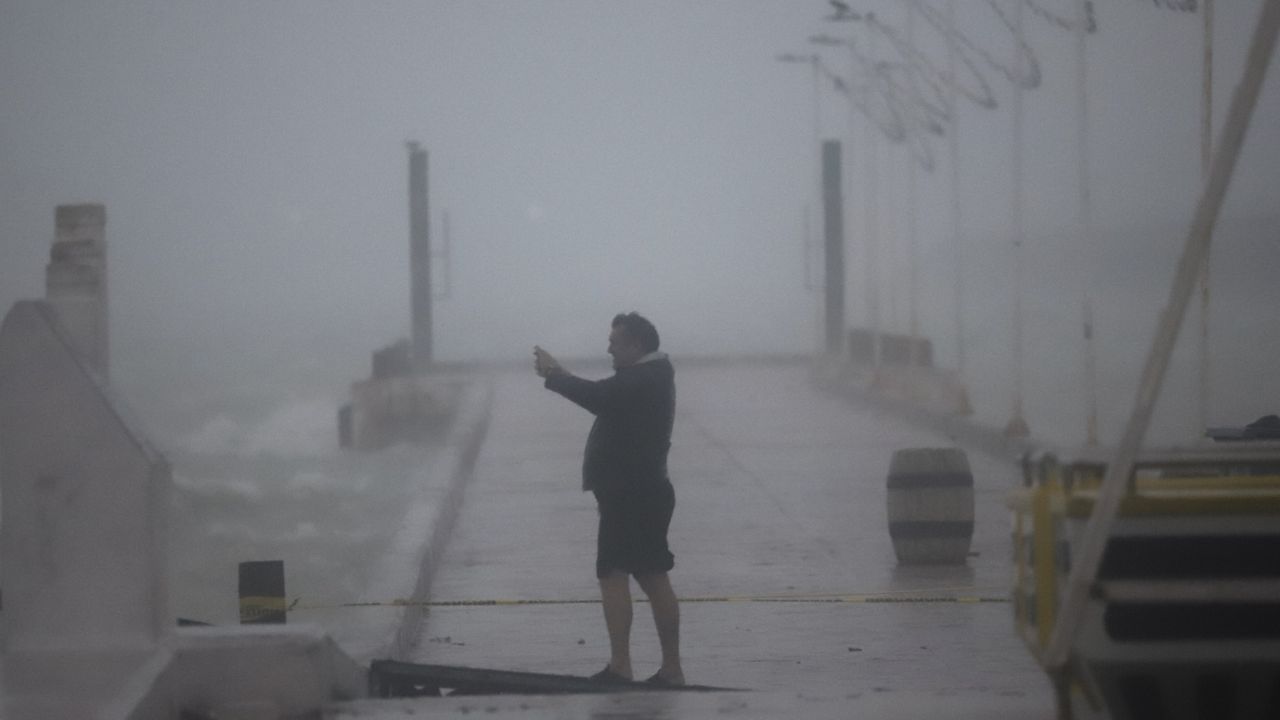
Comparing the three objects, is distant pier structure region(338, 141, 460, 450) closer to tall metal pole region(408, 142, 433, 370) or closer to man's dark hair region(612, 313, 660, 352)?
tall metal pole region(408, 142, 433, 370)

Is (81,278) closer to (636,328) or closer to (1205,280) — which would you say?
(636,328)

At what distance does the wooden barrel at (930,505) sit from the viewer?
14703 mm

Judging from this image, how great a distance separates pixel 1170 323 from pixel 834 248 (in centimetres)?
5026

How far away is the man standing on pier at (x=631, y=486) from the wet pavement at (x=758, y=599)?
722 millimetres

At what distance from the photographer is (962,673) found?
10.3m

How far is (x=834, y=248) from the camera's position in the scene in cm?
5584

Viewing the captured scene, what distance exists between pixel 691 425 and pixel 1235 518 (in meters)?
28.3

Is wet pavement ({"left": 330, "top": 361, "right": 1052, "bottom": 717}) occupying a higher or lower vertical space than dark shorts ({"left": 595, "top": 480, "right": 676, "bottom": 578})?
lower

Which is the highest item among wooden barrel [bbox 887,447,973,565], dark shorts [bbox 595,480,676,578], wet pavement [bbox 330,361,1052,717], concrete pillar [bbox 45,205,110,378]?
concrete pillar [bbox 45,205,110,378]

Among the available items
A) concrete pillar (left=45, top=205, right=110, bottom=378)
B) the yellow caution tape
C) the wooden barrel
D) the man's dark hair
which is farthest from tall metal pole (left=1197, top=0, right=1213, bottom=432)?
concrete pillar (left=45, top=205, right=110, bottom=378)

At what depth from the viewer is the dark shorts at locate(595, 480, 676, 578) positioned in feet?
31.5

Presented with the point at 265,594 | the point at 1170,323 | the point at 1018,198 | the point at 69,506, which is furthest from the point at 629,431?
the point at 1018,198

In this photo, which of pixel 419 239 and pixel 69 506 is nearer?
pixel 69 506

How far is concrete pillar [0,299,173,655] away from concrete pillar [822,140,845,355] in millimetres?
47704
